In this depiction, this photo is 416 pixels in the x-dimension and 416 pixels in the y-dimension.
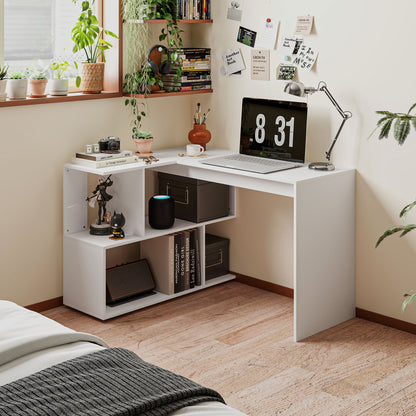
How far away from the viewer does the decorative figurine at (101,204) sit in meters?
3.71

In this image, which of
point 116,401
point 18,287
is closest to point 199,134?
point 18,287

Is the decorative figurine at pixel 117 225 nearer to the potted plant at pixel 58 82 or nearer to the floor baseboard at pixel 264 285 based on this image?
the potted plant at pixel 58 82

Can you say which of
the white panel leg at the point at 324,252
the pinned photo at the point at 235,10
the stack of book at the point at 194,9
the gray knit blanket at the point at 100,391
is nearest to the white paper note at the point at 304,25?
the pinned photo at the point at 235,10

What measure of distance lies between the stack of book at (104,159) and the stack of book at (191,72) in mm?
529

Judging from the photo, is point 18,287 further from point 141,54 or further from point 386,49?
point 386,49

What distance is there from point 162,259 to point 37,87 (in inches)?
44.2

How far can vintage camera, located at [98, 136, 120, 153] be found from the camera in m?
3.67

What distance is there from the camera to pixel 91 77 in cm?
379

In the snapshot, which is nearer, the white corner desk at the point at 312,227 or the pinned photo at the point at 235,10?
the white corner desk at the point at 312,227

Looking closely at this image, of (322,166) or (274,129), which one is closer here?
(322,166)

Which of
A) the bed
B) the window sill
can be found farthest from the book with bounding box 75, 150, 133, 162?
the bed

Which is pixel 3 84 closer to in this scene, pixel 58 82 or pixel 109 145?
pixel 58 82

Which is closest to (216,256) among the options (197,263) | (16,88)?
(197,263)

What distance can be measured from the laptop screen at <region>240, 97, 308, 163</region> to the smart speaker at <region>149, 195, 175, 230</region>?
Answer: 0.50 metres
